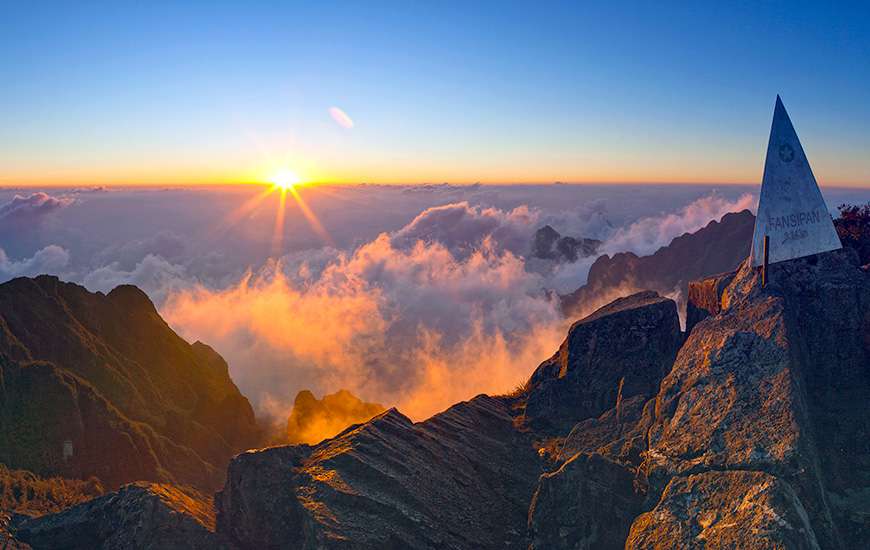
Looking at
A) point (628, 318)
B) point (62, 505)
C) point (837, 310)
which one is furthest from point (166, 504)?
point (62, 505)

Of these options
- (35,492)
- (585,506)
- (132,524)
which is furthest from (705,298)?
(35,492)

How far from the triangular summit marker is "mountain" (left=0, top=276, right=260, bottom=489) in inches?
2957

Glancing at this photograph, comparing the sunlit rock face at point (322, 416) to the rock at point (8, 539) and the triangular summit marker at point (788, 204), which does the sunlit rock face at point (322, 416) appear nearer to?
the rock at point (8, 539)

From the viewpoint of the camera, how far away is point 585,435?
25.5 meters

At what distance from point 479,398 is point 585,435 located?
10.0 metres

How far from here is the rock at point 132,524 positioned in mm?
21828

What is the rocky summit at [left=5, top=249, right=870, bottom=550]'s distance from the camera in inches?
605

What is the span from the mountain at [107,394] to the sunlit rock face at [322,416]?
19.9 m

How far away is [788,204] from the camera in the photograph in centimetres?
2422

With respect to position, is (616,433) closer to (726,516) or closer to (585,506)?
(585,506)

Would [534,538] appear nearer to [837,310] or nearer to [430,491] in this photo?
[430,491]

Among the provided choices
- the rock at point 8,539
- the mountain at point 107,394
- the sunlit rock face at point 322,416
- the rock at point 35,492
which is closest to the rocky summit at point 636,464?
the rock at point 8,539

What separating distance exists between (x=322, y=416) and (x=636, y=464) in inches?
4974

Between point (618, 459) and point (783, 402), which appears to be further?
point (618, 459)
